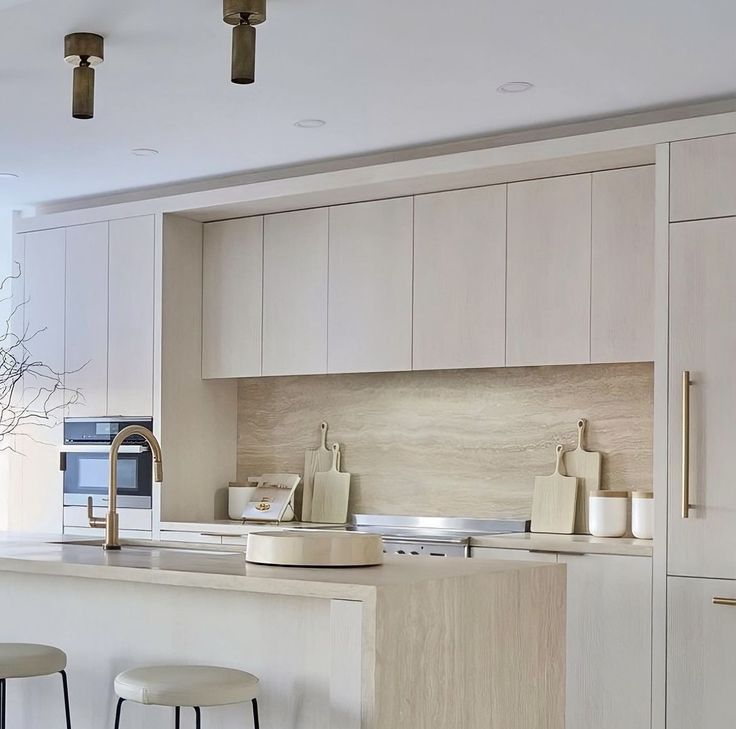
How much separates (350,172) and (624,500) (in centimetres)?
180

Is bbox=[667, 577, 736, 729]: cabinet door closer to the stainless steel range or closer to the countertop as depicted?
the stainless steel range

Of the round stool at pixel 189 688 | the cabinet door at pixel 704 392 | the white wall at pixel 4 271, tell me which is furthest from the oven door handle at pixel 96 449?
the round stool at pixel 189 688

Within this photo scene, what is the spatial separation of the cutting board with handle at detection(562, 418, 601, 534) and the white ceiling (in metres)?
1.37

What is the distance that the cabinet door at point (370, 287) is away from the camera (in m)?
4.89

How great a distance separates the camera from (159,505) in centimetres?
529

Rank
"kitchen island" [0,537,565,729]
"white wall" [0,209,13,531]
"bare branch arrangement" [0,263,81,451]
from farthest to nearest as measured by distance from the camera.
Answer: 1. "white wall" [0,209,13,531]
2. "bare branch arrangement" [0,263,81,451]
3. "kitchen island" [0,537,565,729]

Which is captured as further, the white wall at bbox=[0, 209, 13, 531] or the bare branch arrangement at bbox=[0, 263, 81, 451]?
the white wall at bbox=[0, 209, 13, 531]

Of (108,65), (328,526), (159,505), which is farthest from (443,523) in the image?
(108,65)

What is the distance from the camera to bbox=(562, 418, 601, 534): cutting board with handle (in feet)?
15.2

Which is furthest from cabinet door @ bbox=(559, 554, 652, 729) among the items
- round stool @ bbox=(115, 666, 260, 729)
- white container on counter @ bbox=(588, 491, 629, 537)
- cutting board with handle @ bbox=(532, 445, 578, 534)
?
round stool @ bbox=(115, 666, 260, 729)

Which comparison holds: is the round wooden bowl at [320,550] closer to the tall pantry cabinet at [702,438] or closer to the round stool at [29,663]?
the round stool at [29,663]

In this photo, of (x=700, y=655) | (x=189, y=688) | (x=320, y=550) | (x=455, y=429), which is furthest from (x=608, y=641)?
(x=189, y=688)

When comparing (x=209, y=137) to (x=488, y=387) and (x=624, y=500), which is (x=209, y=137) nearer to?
(x=488, y=387)

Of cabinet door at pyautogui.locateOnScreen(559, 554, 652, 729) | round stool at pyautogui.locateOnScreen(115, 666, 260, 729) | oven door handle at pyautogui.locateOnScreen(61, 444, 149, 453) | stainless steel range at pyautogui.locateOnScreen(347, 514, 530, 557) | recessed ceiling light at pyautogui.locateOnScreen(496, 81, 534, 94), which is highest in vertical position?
recessed ceiling light at pyautogui.locateOnScreen(496, 81, 534, 94)
